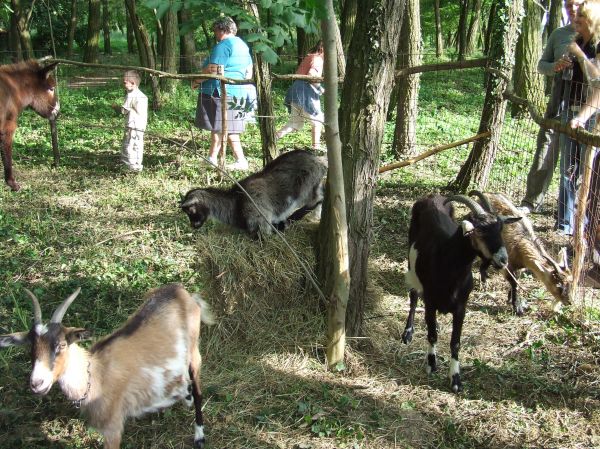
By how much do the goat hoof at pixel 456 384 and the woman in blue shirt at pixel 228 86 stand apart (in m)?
4.91

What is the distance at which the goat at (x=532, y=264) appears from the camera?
203 inches

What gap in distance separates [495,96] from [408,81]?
1984 mm

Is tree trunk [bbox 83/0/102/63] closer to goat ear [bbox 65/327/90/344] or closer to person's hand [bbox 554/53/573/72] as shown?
person's hand [bbox 554/53/573/72]

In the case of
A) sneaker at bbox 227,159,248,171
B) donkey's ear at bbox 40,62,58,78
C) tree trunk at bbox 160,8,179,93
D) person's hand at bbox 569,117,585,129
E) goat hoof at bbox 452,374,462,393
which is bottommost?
goat hoof at bbox 452,374,462,393

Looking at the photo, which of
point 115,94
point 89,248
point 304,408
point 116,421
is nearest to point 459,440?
point 304,408

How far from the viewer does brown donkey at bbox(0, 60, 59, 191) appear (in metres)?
8.38

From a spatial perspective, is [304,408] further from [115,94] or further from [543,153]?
[115,94]

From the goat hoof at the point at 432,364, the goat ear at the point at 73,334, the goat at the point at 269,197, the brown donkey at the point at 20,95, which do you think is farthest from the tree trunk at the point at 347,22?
the goat ear at the point at 73,334

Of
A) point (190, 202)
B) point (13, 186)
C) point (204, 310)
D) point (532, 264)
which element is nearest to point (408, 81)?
point (532, 264)

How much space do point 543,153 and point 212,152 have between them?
4479 millimetres

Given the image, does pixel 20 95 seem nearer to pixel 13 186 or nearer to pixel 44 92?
pixel 44 92

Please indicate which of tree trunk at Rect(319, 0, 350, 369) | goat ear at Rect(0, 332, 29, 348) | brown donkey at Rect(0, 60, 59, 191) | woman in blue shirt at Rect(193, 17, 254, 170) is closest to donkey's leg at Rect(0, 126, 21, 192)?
brown donkey at Rect(0, 60, 59, 191)

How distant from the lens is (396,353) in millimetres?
4781

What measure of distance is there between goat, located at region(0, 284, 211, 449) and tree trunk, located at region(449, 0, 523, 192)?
4.88 m
